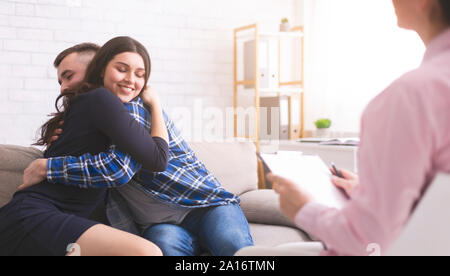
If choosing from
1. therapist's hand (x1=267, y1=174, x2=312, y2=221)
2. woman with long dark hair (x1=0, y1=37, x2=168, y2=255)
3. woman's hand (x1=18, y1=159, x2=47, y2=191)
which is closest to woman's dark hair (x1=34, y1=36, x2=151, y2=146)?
woman with long dark hair (x1=0, y1=37, x2=168, y2=255)

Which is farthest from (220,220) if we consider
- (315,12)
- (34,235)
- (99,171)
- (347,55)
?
(315,12)

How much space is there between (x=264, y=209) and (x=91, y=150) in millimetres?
930

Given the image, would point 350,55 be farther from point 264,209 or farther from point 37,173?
point 37,173

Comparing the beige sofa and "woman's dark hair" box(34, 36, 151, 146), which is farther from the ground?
"woman's dark hair" box(34, 36, 151, 146)

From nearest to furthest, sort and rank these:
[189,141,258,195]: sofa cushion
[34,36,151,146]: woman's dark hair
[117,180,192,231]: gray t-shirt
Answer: [34,36,151,146]: woman's dark hair
[117,180,192,231]: gray t-shirt
[189,141,258,195]: sofa cushion

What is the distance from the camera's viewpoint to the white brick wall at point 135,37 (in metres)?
3.33

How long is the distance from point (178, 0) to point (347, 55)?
57.7 inches

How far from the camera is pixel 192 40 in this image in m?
3.82

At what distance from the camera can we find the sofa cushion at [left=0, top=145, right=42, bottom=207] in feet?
5.86

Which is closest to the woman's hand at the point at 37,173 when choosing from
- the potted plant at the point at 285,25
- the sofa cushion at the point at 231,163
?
the sofa cushion at the point at 231,163

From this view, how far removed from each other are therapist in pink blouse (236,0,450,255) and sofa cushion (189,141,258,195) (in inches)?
60.9

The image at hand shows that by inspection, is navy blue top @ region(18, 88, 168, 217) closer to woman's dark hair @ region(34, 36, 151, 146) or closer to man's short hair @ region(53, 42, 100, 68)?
woman's dark hair @ region(34, 36, 151, 146)

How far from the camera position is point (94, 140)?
4.97 ft
